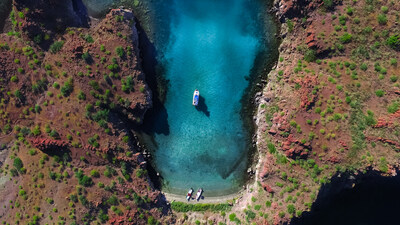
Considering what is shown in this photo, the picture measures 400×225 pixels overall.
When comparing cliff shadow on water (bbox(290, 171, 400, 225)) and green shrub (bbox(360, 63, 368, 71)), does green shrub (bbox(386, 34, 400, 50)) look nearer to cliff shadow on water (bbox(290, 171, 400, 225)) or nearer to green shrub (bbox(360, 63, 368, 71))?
green shrub (bbox(360, 63, 368, 71))

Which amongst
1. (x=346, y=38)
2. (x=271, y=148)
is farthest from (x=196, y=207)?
(x=346, y=38)

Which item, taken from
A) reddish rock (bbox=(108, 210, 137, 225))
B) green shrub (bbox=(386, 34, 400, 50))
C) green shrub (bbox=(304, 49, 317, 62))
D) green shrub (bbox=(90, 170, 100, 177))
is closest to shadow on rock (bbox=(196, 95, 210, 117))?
green shrub (bbox=(304, 49, 317, 62))

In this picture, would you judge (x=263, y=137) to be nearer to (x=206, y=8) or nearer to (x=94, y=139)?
(x=206, y=8)

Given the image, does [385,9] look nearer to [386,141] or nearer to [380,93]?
[380,93]

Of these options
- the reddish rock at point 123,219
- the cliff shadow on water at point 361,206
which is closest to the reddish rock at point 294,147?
the cliff shadow on water at point 361,206

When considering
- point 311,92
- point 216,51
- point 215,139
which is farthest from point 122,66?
point 311,92

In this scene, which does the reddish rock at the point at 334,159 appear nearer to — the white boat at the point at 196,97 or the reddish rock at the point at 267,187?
the reddish rock at the point at 267,187
